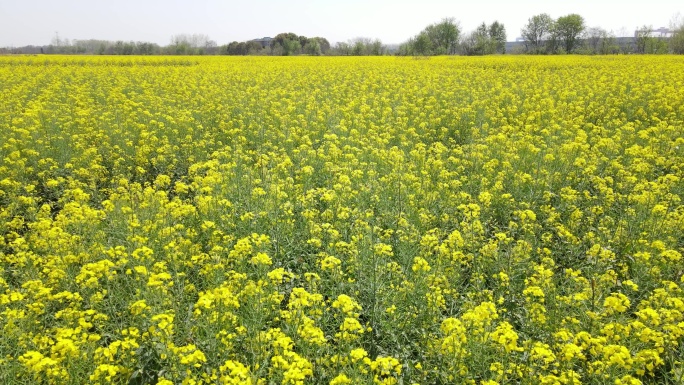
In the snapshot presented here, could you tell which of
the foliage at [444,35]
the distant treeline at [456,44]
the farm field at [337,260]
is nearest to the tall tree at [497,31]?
the distant treeline at [456,44]

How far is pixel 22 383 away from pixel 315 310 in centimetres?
236

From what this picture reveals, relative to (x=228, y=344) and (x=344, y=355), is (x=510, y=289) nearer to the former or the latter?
(x=344, y=355)

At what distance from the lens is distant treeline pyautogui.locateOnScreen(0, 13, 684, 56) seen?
61938 millimetres

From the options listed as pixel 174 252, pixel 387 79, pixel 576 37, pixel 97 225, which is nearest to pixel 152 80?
pixel 387 79

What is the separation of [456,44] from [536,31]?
1644 centimetres

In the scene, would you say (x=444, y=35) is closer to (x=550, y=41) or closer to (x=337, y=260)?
(x=550, y=41)

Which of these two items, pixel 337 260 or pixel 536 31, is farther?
pixel 536 31

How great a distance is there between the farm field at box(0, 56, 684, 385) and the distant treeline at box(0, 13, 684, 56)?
5525 centimetres

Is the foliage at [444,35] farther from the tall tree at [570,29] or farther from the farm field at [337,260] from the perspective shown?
the farm field at [337,260]

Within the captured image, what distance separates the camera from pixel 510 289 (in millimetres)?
4715

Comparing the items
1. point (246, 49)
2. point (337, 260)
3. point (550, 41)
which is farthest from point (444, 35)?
point (337, 260)

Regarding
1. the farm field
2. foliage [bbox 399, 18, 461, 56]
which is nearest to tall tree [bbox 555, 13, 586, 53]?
foliage [bbox 399, 18, 461, 56]

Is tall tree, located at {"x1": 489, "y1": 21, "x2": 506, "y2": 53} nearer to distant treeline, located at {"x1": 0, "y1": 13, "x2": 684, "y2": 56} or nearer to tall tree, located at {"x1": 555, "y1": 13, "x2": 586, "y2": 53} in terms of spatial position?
distant treeline, located at {"x1": 0, "y1": 13, "x2": 684, "y2": 56}

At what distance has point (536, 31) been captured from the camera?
260ft
